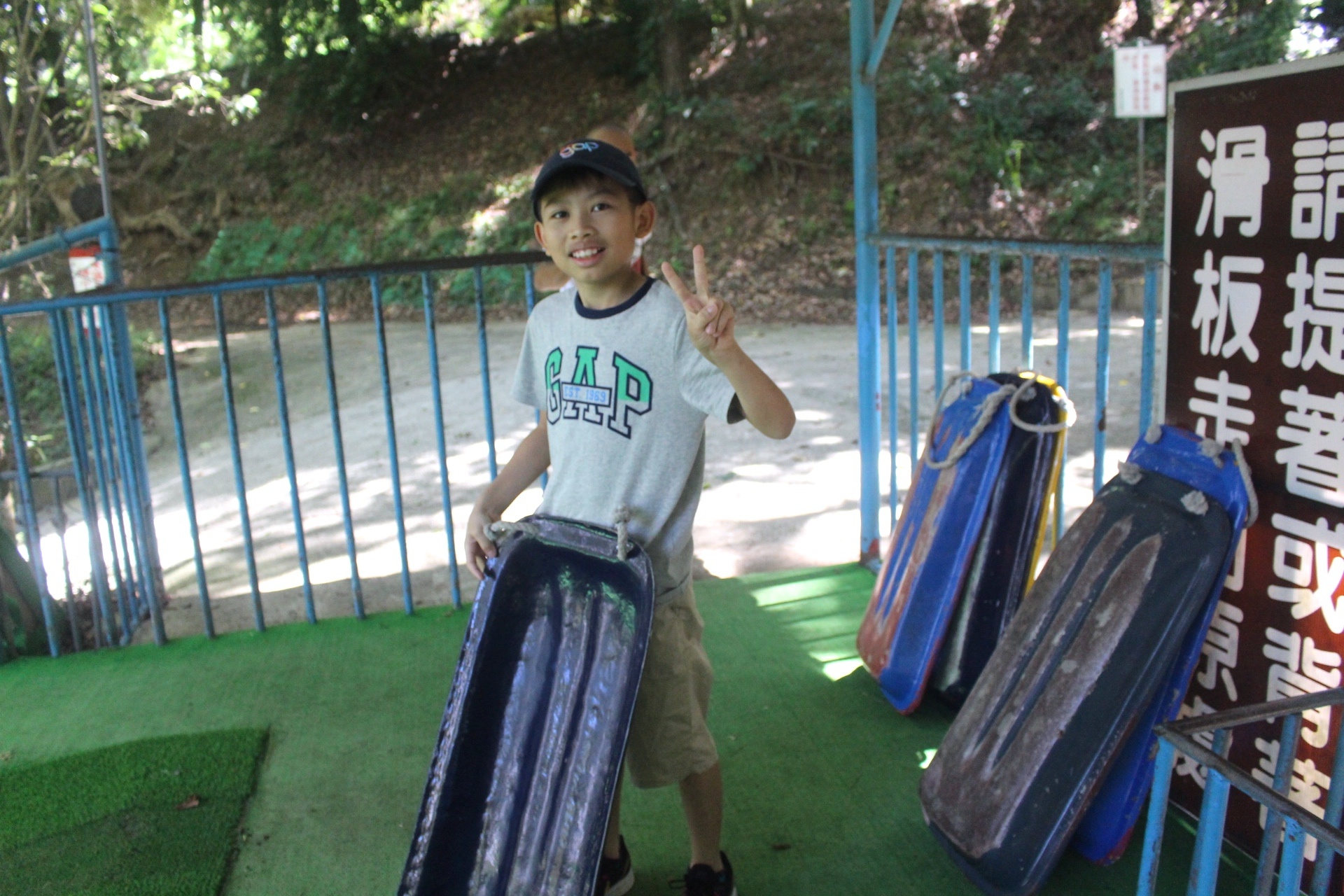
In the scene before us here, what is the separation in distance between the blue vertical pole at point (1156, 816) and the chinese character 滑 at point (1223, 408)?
698 mm

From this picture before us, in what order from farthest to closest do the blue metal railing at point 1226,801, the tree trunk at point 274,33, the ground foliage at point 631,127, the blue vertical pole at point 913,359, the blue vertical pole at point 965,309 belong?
the tree trunk at point 274,33, the ground foliage at point 631,127, the blue vertical pole at point 913,359, the blue vertical pole at point 965,309, the blue metal railing at point 1226,801

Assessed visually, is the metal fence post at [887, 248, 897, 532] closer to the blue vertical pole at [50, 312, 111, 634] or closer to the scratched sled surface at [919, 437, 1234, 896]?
the scratched sled surface at [919, 437, 1234, 896]

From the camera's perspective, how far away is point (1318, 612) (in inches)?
77.6

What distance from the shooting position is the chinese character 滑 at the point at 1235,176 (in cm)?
197

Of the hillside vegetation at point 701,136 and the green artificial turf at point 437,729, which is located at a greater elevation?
the hillside vegetation at point 701,136

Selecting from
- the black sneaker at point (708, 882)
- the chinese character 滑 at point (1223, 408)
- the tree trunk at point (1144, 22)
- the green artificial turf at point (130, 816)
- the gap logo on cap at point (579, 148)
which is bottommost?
the green artificial turf at point (130, 816)

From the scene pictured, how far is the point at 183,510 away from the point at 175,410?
3374 mm

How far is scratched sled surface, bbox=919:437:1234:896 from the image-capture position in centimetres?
203

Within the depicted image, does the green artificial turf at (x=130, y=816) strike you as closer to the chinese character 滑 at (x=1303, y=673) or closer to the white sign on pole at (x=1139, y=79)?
the chinese character 滑 at (x=1303, y=673)

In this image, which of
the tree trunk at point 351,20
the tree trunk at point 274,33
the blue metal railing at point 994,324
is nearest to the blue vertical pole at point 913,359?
the blue metal railing at point 994,324

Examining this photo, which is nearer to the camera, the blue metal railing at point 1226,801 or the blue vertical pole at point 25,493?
the blue metal railing at point 1226,801

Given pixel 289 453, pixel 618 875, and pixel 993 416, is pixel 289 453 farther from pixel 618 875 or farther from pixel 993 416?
pixel 993 416

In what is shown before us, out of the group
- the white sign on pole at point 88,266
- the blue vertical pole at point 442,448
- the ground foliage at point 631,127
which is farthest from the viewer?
the ground foliage at point 631,127

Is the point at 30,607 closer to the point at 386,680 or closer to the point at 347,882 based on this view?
the point at 386,680
